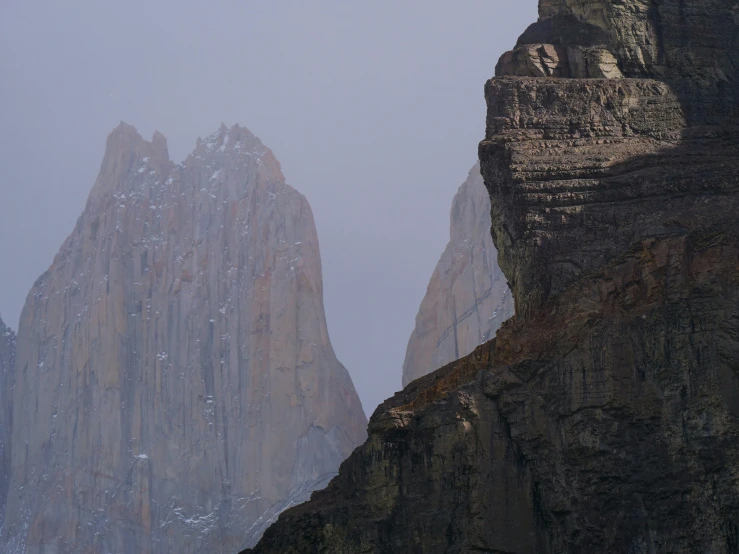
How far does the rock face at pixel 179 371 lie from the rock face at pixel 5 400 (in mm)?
2576

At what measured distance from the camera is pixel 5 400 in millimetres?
142750

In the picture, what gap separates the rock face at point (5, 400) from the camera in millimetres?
138875

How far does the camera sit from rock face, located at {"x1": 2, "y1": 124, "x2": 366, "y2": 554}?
127 meters

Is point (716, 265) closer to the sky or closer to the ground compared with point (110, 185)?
closer to the ground

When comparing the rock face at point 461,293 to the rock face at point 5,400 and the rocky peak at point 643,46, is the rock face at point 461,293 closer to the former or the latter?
the rock face at point 5,400

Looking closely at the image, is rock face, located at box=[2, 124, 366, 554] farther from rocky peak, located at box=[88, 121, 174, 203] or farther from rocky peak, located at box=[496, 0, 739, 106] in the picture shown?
rocky peak, located at box=[496, 0, 739, 106]

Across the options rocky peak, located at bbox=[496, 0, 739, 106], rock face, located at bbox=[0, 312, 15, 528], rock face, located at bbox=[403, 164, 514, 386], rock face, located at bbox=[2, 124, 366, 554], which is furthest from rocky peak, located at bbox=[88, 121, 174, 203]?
rocky peak, located at bbox=[496, 0, 739, 106]

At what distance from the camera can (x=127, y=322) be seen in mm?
134875

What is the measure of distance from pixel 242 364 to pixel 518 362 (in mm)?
83448

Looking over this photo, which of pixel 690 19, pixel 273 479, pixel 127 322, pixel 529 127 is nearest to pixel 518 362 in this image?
pixel 529 127

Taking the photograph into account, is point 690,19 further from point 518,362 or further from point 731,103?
point 518,362

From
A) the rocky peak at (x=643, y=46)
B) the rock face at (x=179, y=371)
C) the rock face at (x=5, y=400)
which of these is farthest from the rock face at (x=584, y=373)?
the rock face at (x=5, y=400)

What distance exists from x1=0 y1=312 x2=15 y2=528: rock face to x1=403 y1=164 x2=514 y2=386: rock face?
105 ft

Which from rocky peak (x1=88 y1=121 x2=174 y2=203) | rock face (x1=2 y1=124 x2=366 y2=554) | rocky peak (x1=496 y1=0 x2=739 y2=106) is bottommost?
rocky peak (x1=496 y1=0 x2=739 y2=106)
